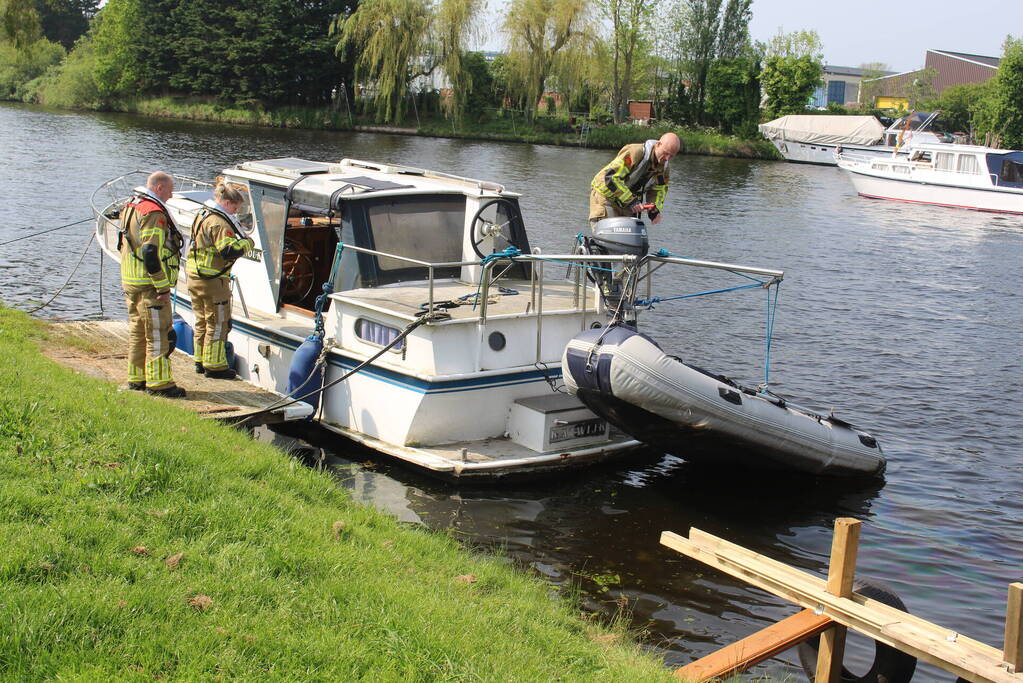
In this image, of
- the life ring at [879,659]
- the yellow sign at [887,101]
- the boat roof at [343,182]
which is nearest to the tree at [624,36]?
the yellow sign at [887,101]

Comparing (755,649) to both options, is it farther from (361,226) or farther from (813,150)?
(813,150)

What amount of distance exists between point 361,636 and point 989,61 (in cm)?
10985

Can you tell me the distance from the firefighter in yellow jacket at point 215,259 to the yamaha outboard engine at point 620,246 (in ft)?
11.8

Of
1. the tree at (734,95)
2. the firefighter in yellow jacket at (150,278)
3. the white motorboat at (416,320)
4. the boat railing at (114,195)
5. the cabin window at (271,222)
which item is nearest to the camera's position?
the firefighter in yellow jacket at (150,278)

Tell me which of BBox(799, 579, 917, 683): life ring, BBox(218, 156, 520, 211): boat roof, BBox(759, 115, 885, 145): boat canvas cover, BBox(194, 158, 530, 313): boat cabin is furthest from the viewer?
BBox(759, 115, 885, 145): boat canvas cover

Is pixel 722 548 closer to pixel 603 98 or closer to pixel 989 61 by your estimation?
pixel 603 98

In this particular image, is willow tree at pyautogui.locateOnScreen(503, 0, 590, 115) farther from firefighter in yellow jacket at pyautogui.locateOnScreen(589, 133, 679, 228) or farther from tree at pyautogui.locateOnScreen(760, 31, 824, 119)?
firefighter in yellow jacket at pyautogui.locateOnScreen(589, 133, 679, 228)

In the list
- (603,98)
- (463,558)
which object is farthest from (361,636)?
(603,98)

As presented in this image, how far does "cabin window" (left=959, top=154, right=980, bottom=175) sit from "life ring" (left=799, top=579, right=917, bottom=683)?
38.8 m

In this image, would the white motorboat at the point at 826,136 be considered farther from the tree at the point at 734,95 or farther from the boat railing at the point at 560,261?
the boat railing at the point at 560,261

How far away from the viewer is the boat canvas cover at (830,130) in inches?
2549

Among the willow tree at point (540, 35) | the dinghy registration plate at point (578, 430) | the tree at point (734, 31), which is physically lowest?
the dinghy registration plate at point (578, 430)

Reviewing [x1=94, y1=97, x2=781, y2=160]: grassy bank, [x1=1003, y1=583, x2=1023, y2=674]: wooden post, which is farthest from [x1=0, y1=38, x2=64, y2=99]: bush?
[x1=1003, y1=583, x2=1023, y2=674]: wooden post

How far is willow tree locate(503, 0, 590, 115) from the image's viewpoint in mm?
58156
